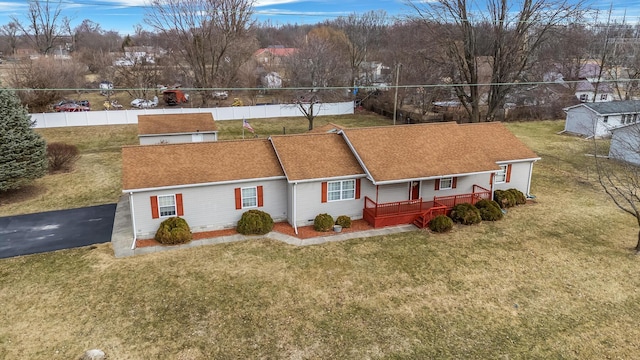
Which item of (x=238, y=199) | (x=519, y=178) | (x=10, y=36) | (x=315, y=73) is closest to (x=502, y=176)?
(x=519, y=178)

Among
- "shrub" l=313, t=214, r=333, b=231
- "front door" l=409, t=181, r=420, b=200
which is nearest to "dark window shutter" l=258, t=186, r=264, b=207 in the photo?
"shrub" l=313, t=214, r=333, b=231

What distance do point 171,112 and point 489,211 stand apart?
39630mm

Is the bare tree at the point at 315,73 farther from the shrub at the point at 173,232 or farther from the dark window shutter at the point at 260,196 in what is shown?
the shrub at the point at 173,232

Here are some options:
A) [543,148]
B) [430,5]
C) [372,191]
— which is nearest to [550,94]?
[543,148]

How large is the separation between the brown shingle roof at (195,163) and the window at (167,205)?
786 mm

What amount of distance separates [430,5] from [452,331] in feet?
104

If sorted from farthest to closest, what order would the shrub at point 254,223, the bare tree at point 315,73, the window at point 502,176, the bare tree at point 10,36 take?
the bare tree at point 10,36 → the bare tree at point 315,73 → the window at point 502,176 → the shrub at point 254,223

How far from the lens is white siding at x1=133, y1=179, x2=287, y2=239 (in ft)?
61.6

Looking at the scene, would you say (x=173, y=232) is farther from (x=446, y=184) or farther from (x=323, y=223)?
(x=446, y=184)

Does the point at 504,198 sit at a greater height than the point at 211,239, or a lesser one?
greater

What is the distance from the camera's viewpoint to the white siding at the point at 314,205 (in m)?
20.2

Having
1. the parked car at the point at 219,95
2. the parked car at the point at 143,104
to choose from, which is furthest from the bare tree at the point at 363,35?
the parked car at the point at 143,104

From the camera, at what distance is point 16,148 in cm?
2411

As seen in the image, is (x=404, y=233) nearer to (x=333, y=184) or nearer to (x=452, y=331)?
(x=333, y=184)
